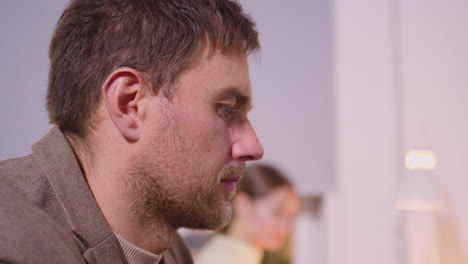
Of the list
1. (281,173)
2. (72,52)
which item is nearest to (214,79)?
(72,52)

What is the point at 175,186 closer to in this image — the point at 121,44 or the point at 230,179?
the point at 230,179

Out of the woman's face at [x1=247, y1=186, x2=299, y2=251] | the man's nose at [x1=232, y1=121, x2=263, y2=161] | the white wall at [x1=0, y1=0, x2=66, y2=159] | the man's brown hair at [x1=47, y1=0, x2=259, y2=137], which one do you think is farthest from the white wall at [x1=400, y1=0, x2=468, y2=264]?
the white wall at [x1=0, y1=0, x2=66, y2=159]

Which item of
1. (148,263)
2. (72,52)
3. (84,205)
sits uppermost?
(72,52)

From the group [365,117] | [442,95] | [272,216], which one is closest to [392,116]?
[365,117]

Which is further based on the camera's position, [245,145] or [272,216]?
[272,216]

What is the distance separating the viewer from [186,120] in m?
0.90

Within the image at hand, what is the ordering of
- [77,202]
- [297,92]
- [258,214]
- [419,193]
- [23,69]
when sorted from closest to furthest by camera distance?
[77,202] < [23,69] < [419,193] < [258,214] < [297,92]

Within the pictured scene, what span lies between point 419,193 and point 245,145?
117 centimetres

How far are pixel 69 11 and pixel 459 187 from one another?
→ 1.83 m

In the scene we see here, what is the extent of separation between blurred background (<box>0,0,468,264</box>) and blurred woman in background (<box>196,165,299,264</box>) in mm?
92

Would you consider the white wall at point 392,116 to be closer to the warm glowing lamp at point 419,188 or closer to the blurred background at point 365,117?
the blurred background at point 365,117

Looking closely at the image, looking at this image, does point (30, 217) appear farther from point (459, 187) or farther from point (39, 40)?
point (459, 187)

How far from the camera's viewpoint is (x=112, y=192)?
866mm

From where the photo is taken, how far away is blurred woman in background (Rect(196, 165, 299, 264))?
6.51ft
